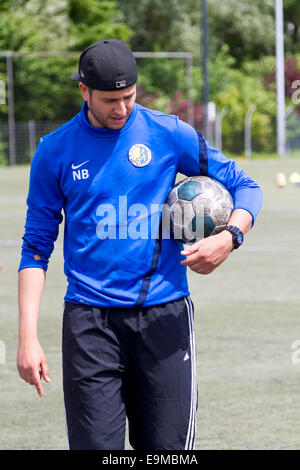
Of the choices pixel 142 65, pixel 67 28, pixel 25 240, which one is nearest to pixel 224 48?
pixel 142 65

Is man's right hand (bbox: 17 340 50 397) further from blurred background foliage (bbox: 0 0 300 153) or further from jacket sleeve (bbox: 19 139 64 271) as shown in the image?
blurred background foliage (bbox: 0 0 300 153)

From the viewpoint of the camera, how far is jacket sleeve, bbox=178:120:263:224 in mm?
3881

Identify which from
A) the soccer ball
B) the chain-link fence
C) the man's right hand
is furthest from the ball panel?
the chain-link fence

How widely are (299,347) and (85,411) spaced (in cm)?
495

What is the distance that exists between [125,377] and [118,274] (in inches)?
16.5

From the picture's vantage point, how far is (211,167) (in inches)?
157

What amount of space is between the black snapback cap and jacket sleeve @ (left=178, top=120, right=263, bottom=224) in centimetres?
36

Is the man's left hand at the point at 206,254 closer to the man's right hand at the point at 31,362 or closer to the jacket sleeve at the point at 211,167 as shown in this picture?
the jacket sleeve at the point at 211,167

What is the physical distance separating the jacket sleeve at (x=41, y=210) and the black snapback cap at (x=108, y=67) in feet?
1.21

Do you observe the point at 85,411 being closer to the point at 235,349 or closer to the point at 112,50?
the point at 112,50

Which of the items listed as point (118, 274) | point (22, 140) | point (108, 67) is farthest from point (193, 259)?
point (22, 140)

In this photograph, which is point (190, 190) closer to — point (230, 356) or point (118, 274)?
point (118, 274)

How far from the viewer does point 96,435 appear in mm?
3758

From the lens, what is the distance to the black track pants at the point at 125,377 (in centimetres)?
378
